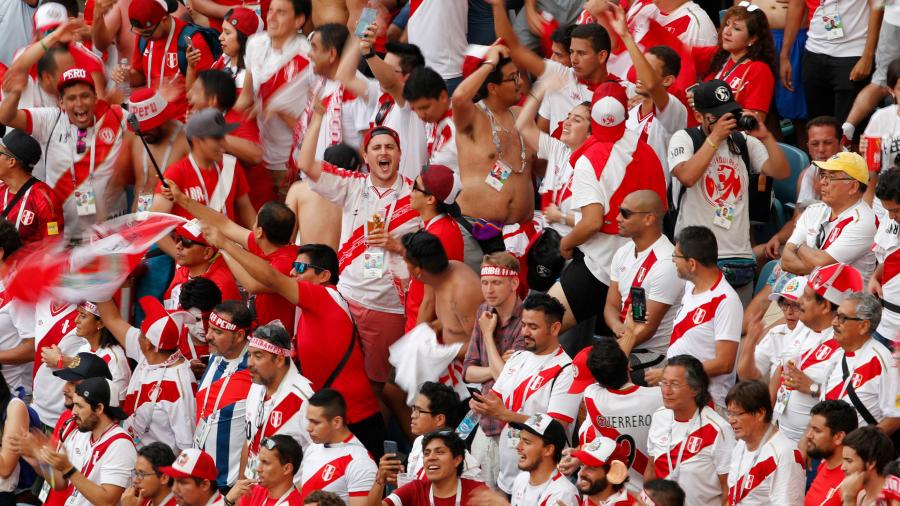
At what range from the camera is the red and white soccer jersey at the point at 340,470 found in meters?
8.46

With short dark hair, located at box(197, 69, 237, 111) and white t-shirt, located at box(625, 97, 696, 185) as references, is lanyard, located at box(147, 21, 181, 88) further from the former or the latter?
white t-shirt, located at box(625, 97, 696, 185)

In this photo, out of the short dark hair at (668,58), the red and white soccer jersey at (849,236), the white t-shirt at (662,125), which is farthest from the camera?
the short dark hair at (668,58)

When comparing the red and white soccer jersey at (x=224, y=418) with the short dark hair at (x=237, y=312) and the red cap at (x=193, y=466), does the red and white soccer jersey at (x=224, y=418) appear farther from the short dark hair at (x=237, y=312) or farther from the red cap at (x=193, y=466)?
the red cap at (x=193, y=466)

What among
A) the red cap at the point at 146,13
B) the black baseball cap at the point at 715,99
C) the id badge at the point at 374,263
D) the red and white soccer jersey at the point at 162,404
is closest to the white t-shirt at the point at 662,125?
the black baseball cap at the point at 715,99

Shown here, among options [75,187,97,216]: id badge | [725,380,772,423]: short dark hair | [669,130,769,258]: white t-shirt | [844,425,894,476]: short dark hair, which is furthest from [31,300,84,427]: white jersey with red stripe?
[844,425,894,476]: short dark hair

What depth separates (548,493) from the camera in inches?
311

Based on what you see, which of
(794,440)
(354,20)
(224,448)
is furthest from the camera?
(354,20)

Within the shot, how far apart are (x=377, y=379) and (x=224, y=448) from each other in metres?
1.07

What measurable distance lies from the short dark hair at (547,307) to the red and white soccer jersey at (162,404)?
8.42ft

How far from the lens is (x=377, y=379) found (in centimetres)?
977

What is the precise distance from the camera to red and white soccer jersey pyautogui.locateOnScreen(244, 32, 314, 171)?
1116 cm

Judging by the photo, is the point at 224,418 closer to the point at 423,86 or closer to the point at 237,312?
the point at 237,312

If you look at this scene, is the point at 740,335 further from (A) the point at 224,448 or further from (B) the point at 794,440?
(A) the point at 224,448

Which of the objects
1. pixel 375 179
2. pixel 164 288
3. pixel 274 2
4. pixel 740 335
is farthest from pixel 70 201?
pixel 740 335
